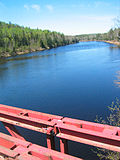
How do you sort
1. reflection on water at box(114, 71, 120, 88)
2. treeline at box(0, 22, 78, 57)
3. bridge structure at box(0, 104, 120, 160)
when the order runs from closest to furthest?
1. bridge structure at box(0, 104, 120, 160)
2. reflection on water at box(114, 71, 120, 88)
3. treeline at box(0, 22, 78, 57)

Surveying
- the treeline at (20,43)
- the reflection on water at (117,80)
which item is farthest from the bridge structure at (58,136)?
the treeline at (20,43)

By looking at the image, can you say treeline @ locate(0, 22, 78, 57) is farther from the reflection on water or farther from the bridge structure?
the bridge structure

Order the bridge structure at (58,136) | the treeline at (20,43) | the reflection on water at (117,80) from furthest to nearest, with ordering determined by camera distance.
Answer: the treeline at (20,43), the reflection on water at (117,80), the bridge structure at (58,136)

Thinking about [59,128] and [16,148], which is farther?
[59,128]

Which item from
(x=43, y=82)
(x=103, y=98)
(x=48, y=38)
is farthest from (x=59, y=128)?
(x=48, y=38)

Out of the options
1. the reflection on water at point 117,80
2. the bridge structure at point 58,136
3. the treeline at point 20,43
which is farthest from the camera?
the treeline at point 20,43

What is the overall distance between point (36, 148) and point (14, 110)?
2007mm

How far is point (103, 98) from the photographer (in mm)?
14281

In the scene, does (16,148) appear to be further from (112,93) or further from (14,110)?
(112,93)

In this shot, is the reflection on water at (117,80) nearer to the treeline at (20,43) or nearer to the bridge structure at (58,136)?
the bridge structure at (58,136)

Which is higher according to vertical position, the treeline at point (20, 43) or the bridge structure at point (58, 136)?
the treeline at point (20, 43)

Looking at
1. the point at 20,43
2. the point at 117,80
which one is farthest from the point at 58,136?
the point at 20,43

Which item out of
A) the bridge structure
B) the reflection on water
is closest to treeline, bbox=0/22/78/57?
the reflection on water

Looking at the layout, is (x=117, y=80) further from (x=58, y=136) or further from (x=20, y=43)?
(x=20, y=43)
